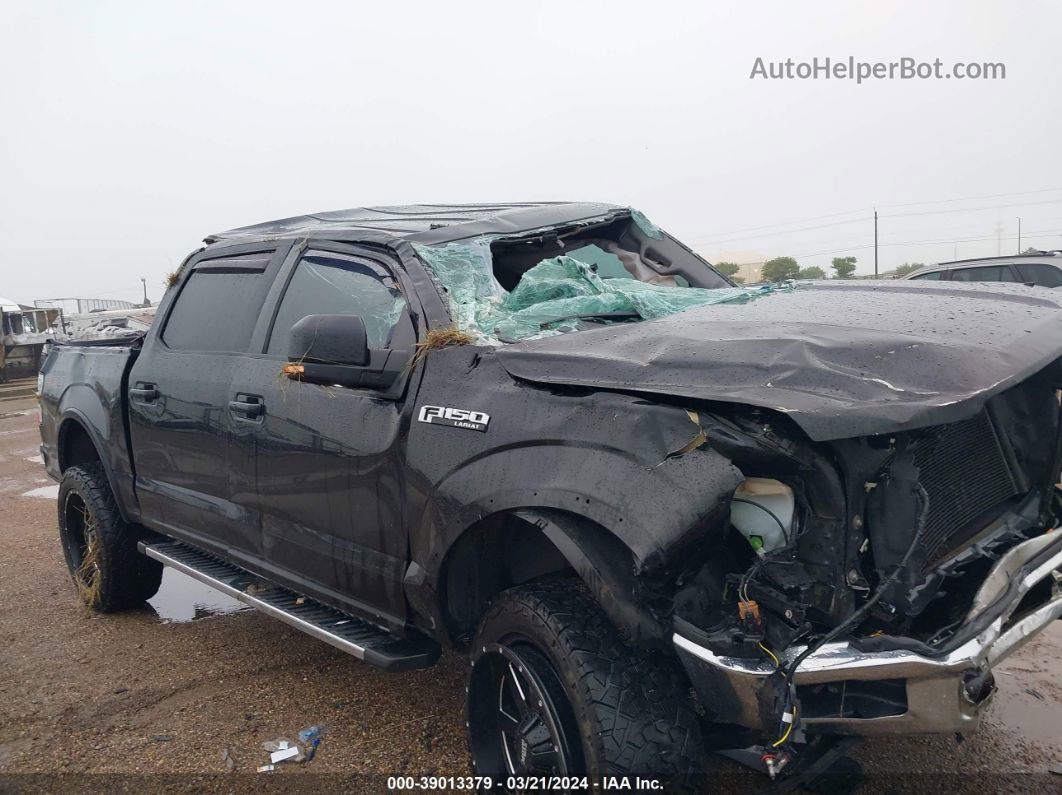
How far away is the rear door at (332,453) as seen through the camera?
9.52ft

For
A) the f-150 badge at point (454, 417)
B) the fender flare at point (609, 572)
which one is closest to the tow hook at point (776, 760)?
the fender flare at point (609, 572)

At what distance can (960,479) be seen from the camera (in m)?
2.55

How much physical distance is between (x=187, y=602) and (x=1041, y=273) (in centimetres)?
833

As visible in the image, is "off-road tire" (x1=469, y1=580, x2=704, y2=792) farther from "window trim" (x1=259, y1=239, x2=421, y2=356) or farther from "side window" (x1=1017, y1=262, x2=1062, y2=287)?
"side window" (x1=1017, y1=262, x2=1062, y2=287)

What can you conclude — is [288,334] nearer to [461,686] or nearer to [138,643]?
[461,686]

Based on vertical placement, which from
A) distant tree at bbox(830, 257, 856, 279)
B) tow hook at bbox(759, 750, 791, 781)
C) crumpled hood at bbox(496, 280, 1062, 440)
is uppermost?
crumpled hood at bbox(496, 280, 1062, 440)

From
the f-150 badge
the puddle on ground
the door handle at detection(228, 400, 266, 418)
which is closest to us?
the f-150 badge

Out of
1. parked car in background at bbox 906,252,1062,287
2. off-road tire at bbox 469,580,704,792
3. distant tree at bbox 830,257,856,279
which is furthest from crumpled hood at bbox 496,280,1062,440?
distant tree at bbox 830,257,856,279

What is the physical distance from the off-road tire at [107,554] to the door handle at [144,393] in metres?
0.79

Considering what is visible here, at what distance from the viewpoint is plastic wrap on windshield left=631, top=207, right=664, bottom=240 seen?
14.0 feet

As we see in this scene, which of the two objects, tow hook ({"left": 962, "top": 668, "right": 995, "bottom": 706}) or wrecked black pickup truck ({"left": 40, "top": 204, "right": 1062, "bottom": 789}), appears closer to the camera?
tow hook ({"left": 962, "top": 668, "right": 995, "bottom": 706})

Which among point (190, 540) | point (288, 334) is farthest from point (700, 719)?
point (190, 540)

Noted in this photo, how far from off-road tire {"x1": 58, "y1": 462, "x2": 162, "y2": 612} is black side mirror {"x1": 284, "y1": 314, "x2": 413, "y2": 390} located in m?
2.38

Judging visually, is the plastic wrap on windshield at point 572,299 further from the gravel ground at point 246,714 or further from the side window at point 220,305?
the gravel ground at point 246,714
